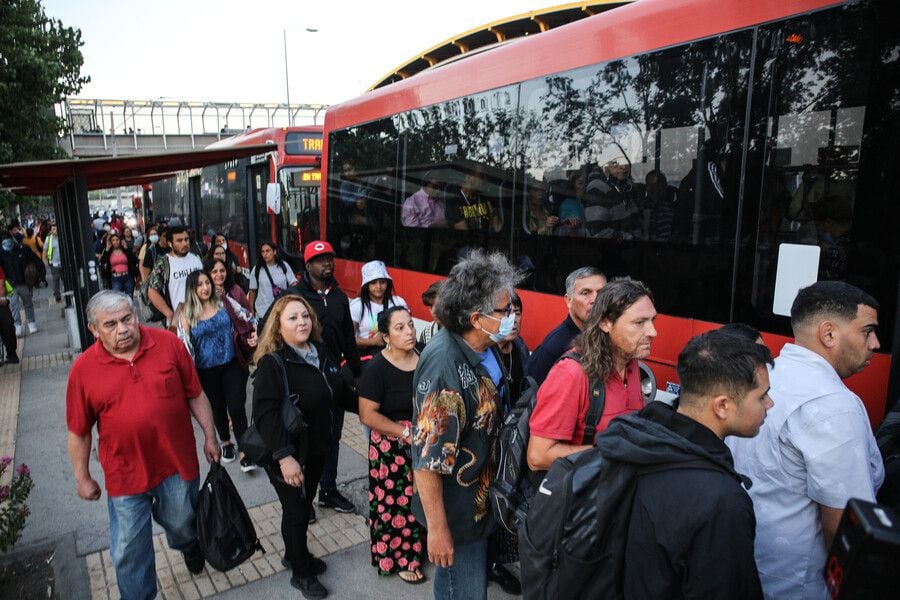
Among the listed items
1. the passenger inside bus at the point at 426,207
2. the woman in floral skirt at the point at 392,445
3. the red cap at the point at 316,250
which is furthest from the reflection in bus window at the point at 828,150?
the red cap at the point at 316,250

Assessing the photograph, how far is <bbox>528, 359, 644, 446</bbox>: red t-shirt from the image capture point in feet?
7.44

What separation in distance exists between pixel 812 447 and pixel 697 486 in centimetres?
78

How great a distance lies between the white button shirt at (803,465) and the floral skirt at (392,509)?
6.40ft

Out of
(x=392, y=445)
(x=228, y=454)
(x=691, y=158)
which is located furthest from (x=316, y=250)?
(x=691, y=158)

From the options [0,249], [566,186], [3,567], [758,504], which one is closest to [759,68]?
[566,186]

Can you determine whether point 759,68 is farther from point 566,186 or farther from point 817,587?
point 817,587

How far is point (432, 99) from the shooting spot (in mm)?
6027

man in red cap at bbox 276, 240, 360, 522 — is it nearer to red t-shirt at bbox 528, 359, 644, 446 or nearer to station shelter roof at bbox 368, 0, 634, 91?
red t-shirt at bbox 528, 359, 644, 446

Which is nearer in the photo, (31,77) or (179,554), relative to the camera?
(179,554)

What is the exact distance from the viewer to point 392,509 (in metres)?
3.62

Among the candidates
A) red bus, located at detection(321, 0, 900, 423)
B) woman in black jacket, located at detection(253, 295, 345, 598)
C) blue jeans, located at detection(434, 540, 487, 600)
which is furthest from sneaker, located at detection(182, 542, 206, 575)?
red bus, located at detection(321, 0, 900, 423)

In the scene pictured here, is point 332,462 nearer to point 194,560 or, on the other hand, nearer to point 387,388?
point 194,560

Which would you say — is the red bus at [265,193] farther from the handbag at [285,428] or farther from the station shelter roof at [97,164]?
the handbag at [285,428]

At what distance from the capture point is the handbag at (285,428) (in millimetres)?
3221
